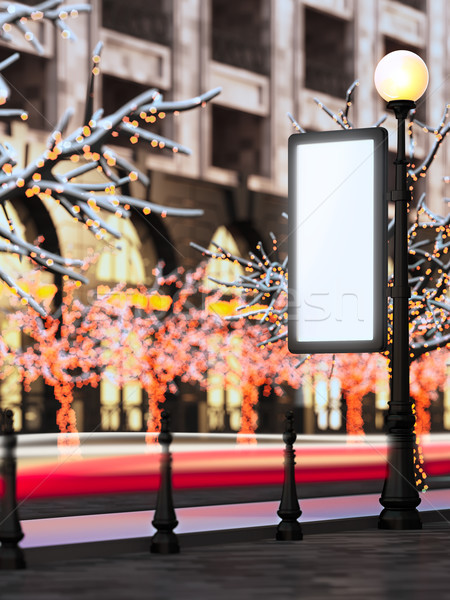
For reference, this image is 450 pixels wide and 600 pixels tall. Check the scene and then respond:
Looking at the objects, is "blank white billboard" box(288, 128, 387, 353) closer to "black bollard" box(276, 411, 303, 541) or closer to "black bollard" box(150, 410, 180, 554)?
"black bollard" box(276, 411, 303, 541)

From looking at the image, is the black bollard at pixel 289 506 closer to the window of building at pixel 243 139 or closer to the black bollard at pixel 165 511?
the black bollard at pixel 165 511

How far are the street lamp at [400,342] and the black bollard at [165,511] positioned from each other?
3.39 metres

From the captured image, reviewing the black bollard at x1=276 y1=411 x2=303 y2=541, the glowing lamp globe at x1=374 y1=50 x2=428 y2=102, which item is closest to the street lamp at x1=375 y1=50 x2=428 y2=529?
the glowing lamp globe at x1=374 y1=50 x2=428 y2=102

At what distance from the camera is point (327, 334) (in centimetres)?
1332

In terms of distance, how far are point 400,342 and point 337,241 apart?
1.95 meters

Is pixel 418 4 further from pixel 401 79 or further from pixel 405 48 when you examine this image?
pixel 401 79

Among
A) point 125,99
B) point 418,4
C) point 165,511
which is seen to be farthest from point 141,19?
point 165,511

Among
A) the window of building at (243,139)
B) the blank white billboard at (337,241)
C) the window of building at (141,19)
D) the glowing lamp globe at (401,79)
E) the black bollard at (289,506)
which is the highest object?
the window of building at (141,19)

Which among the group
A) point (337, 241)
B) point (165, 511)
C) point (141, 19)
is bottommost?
point (165, 511)

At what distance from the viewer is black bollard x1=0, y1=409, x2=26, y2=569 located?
10.6 meters

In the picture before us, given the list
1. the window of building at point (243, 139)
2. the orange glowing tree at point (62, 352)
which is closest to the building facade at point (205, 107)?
the window of building at point (243, 139)

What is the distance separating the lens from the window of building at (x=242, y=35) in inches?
1716

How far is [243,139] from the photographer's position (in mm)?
45188

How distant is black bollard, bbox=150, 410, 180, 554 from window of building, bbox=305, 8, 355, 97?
120 feet
